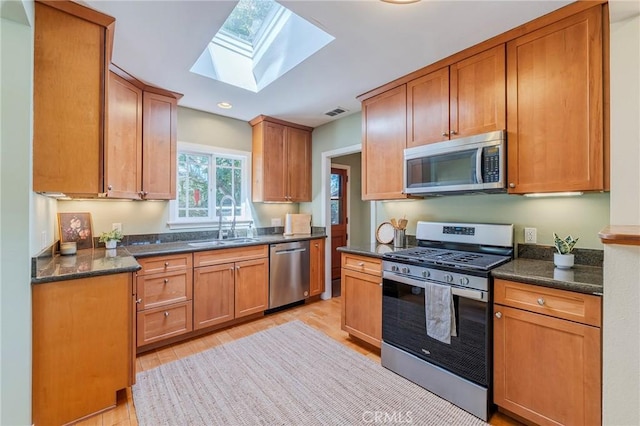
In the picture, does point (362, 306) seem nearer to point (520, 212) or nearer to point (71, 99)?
point (520, 212)

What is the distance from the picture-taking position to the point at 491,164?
1995 millimetres

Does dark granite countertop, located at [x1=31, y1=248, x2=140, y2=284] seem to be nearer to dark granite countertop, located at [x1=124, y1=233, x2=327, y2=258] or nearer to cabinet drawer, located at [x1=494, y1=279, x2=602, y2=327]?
dark granite countertop, located at [x1=124, y1=233, x2=327, y2=258]

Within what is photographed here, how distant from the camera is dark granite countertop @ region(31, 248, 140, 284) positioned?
161 cm

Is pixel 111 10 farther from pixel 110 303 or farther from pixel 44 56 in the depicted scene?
pixel 110 303

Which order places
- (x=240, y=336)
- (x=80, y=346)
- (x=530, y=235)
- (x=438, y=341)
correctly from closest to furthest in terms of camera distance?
(x=80, y=346), (x=438, y=341), (x=530, y=235), (x=240, y=336)

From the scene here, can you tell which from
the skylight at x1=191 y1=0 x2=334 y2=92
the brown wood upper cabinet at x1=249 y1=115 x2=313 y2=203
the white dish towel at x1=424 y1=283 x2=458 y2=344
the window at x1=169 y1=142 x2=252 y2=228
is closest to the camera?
the white dish towel at x1=424 y1=283 x2=458 y2=344

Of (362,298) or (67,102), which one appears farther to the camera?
(362,298)

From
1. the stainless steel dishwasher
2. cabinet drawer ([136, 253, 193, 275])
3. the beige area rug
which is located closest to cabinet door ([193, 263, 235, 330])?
cabinet drawer ([136, 253, 193, 275])

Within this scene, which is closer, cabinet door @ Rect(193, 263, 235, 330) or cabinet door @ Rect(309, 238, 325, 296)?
cabinet door @ Rect(193, 263, 235, 330)

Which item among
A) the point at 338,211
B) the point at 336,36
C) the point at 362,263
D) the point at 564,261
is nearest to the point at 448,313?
the point at 564,261

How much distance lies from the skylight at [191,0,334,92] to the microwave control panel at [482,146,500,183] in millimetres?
1383

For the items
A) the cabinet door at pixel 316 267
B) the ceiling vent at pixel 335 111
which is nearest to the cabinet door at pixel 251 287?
the cabinet door at pixel 316 267

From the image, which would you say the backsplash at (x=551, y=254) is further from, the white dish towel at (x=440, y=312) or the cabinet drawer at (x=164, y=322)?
the cabinet drawer at (x=164, y=322)

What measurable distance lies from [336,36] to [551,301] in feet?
6.93
